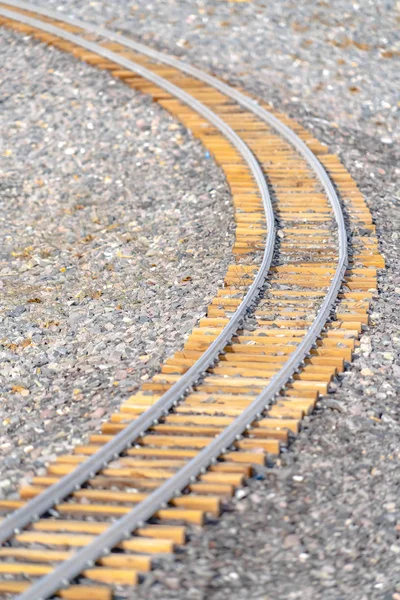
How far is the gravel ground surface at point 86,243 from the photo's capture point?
7.91m

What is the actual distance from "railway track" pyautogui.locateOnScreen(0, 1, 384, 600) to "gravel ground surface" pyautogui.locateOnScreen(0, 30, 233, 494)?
0.35 meters

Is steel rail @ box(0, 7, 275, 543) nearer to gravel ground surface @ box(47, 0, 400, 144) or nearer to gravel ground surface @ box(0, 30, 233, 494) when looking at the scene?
gravel ground surface @ box(0, 30, 233, 494)

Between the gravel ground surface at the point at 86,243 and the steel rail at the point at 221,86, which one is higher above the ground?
the steel rail at the point at 221,86

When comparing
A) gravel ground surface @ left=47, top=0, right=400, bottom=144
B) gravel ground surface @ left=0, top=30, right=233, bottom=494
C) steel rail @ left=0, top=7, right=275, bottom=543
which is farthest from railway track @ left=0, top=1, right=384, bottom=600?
gravel ground surface @ left=47, top=0, right=400, bottom=144

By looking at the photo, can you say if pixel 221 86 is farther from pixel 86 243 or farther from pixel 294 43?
pixel 86 243

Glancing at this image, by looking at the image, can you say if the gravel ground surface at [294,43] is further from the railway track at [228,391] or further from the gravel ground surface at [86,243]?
the gravel ground surface at [86,243]

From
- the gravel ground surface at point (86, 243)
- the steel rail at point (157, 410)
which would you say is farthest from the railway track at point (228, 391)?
the gravel ground surface at point (86, 243)

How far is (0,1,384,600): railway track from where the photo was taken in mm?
5582

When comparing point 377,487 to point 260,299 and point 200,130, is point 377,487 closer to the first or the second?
point 260,299

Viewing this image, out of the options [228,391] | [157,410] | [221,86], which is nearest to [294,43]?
[221,86]

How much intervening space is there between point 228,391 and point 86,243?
4388 mm

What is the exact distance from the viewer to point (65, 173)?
13.2m

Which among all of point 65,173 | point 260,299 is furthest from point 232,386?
point 65,173

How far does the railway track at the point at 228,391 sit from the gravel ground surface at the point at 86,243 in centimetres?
35
